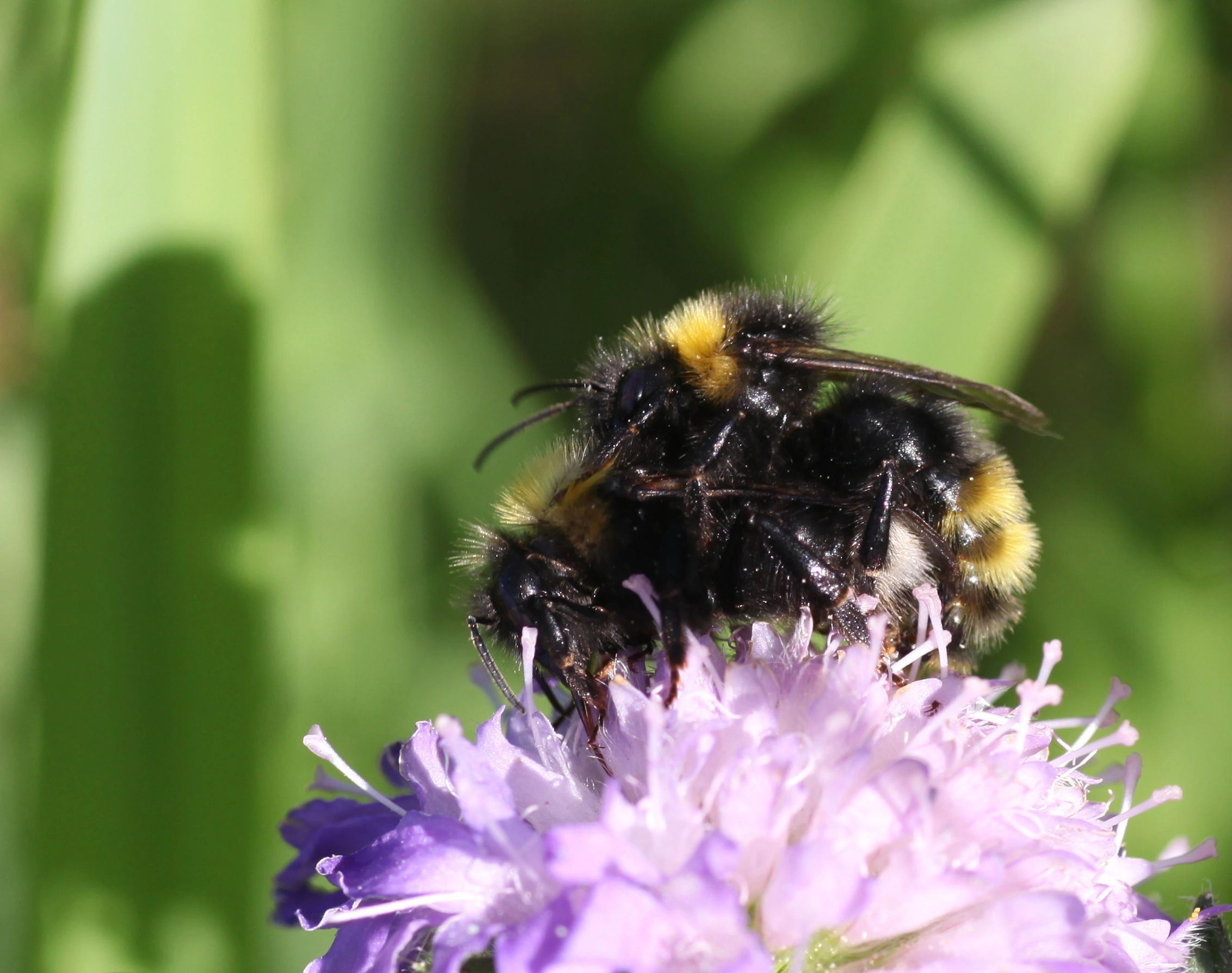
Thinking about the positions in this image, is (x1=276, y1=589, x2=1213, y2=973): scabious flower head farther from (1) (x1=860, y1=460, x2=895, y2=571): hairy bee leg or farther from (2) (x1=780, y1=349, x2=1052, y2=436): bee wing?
(2) (x1=780, y1=349, x2=1052, y2=436): bee wing

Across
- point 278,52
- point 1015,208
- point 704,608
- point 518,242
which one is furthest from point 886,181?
point 518,242

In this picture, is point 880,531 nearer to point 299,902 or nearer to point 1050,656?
point 1050,656

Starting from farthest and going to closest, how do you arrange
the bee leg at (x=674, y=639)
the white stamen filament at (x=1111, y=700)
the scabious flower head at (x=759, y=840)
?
the white stamen filament at (x=1111, y=700), the bee leg at (x=674, y=639), the scabious flower head at (x=759, y=840)

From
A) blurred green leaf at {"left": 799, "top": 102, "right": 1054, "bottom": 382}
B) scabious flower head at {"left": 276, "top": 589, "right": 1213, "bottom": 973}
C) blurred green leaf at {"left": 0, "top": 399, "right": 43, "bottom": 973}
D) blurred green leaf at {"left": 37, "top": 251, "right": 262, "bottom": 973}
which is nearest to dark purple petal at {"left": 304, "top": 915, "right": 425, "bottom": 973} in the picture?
scabious flower head at {"left": 276, "top": 589, "right": 1213, "bottom": 973}

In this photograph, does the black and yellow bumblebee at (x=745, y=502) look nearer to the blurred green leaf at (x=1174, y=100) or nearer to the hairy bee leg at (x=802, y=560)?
the hairy bee leg at (x=802, y=560)

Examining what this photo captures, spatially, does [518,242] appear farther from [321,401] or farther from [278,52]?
[278,52]

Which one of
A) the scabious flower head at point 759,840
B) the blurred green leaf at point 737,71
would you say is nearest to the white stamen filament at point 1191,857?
the scabious flower head at point 759,840

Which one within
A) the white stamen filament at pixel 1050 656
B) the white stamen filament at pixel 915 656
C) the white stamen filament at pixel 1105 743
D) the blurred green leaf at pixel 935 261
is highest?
the blurred green leaf at pixel 935 261

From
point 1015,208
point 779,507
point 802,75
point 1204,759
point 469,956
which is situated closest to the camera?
point 469,956
